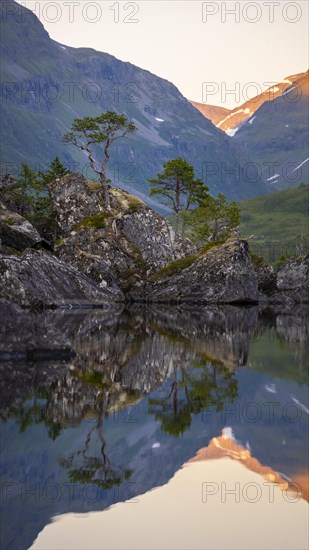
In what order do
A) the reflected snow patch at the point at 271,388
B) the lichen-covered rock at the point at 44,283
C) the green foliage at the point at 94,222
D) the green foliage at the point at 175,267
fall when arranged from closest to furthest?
the reflected snow patch at the point at 271,388 → the lichen-covered rock at the point at 44,283 → the green foliage at the point at 175,267 → the green foliage at the point at 94,222

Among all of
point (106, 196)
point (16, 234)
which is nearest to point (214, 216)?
point (106, 196)

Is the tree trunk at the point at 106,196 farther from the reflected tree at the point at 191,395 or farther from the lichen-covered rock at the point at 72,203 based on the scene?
the reflected tree at the point at 191,395

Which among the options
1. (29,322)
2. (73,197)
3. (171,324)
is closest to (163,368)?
(29,322)

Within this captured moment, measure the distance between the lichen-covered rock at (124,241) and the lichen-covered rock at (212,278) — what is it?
379 centimetres

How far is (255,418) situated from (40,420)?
507 centimetres

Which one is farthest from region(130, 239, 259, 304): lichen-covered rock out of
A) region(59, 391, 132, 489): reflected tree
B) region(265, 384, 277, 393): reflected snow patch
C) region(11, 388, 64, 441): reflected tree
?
region(59, 391, 132, 489): reflected tree

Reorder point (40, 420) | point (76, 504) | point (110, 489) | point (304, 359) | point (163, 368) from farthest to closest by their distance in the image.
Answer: point (304, 359) < point (163, 368) < point (40, 420) < point (110, 489) < point (76, 504)

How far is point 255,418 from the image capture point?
17734mm

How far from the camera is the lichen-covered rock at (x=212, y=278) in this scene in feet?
262

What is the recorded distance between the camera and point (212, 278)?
264 feet

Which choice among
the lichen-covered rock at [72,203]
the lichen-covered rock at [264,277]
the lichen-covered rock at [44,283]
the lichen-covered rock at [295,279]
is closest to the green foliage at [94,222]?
the lichen-covered rock at [72,203]

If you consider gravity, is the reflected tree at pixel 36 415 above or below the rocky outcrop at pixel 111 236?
below

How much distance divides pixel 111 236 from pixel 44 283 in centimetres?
2192

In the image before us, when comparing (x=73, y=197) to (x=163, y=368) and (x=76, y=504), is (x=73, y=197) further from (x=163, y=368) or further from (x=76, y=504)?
(x=76, y=504)
